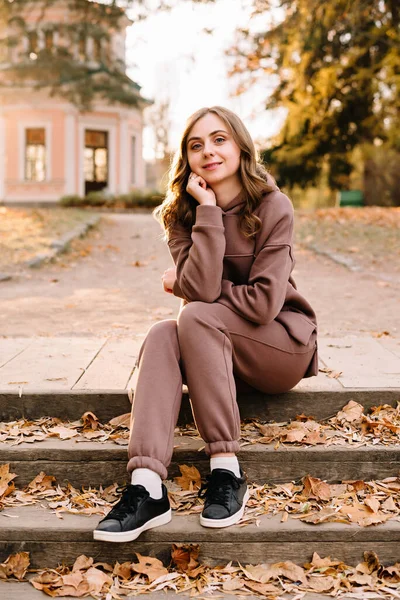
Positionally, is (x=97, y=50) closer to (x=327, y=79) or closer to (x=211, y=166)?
(x=327, y=79)

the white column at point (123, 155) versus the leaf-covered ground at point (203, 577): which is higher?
the white column at point (123, 155)

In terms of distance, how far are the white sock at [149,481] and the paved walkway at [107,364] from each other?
2.47 ft

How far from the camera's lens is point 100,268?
32.8 ft

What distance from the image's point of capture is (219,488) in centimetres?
290

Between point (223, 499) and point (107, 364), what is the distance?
1438 millimetres

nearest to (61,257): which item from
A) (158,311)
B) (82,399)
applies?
(158,311)

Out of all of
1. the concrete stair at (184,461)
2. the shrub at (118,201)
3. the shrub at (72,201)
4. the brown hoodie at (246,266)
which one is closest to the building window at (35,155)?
the shrub at (72,201)

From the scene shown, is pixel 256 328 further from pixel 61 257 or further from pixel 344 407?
pixel 61 257

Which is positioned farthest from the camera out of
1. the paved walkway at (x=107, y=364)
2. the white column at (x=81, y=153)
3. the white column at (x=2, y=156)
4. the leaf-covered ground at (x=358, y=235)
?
the white column at (x=2, y=156)

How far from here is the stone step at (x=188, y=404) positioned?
349 centimetres

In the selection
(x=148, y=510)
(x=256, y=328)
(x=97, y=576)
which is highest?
(x=256, y=328)

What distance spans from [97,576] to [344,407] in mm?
1437

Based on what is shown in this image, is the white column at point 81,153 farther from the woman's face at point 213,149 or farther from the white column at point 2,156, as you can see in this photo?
the woman's face at point 213,149

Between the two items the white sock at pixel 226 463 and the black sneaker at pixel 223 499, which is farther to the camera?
the white sock at pixel 226 463
